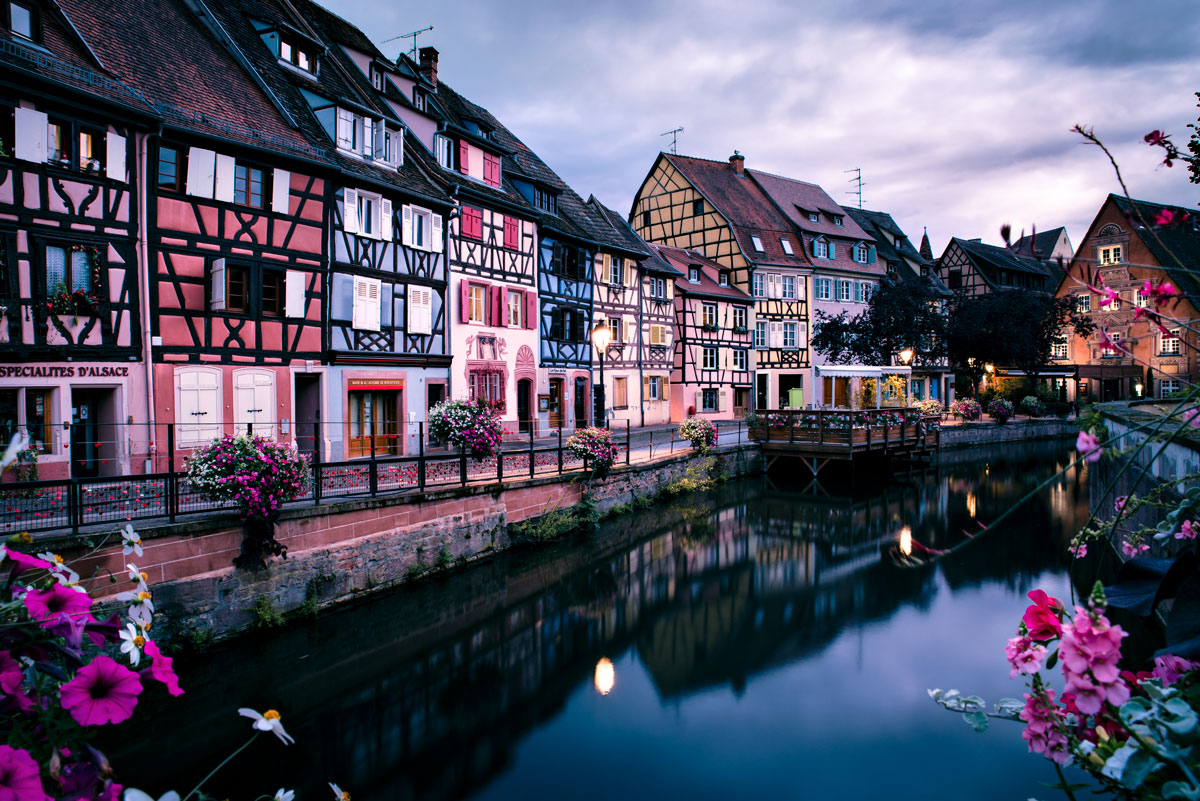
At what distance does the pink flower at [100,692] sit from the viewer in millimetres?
1639

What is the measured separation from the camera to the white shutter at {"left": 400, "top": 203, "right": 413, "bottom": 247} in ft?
62.5

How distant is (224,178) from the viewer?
14.7 m

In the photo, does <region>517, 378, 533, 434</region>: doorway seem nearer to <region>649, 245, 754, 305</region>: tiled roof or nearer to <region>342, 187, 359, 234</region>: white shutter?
<region>342, 187, 359, 234</region>: white shutter

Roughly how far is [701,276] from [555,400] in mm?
14736

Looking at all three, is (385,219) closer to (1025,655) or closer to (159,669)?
(159,669)

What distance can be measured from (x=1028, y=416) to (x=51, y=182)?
148ft

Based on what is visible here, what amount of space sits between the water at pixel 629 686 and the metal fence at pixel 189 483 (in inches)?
72.9

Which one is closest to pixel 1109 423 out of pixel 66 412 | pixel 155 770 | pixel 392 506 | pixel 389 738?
pixel 392 506

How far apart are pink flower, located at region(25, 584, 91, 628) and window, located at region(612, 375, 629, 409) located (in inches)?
1130

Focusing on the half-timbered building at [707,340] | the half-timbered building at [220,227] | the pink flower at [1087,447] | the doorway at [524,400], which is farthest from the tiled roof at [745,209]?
the pink flower at [1087,447]

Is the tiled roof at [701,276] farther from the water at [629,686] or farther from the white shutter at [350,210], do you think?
the water at [629,686]

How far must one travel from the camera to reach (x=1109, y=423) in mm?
19359

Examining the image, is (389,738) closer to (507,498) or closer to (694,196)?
(507,498)

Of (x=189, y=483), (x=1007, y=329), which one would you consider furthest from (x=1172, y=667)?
(x=1007, y=329)
